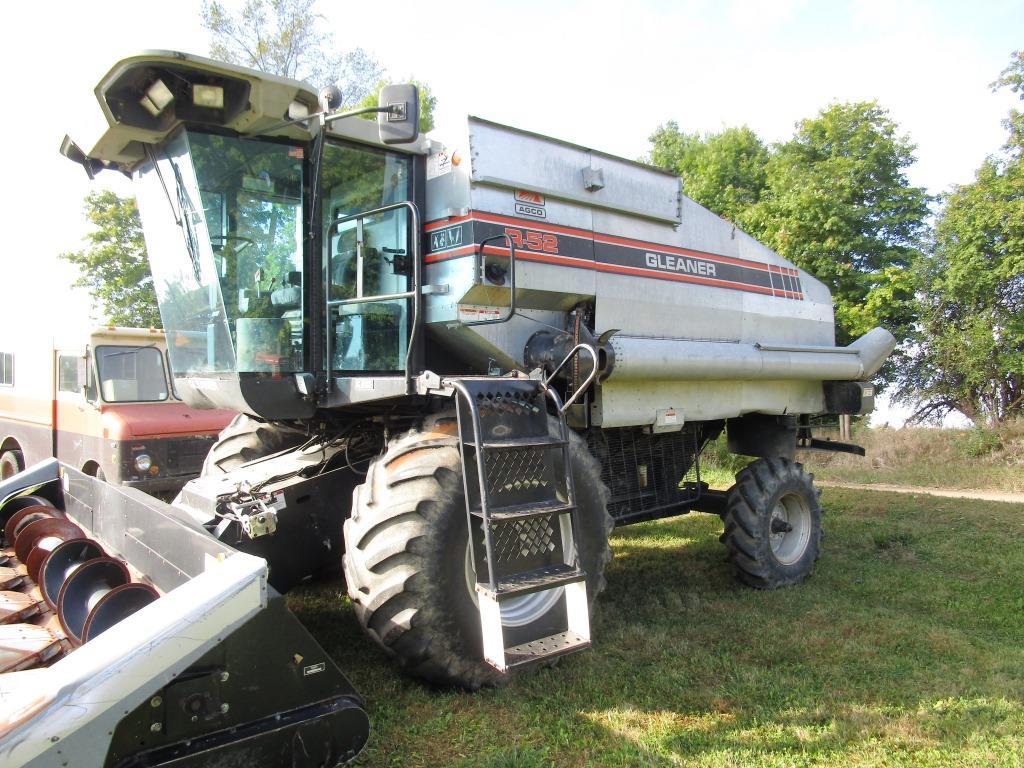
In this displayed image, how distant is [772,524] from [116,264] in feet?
60.6

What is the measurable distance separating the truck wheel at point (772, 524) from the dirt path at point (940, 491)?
17.3 ft

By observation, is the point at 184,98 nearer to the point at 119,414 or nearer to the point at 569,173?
the point at 569,173

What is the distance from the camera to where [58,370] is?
27.9 ft

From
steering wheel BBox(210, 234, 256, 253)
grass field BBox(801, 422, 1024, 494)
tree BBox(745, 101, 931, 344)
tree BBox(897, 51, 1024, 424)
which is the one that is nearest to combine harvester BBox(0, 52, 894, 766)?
steering wheel BBox(210, 234, 256, 253)

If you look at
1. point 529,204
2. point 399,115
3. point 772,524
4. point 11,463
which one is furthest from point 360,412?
point 11,463

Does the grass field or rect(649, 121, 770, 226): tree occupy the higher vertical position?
rect(649, 121, 770, 226): tree

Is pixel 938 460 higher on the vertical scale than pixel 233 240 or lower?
lower

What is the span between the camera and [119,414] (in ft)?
24.2

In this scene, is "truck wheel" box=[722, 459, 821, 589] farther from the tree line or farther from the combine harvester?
the tree line

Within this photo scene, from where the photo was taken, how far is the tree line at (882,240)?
14898mm

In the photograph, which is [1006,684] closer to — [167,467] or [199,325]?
[199,325]

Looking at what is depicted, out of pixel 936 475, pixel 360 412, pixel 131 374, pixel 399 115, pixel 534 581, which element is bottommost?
pixel 936 475

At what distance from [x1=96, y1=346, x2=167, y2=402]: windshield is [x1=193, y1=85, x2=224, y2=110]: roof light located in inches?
198

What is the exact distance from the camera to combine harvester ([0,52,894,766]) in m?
2.44
